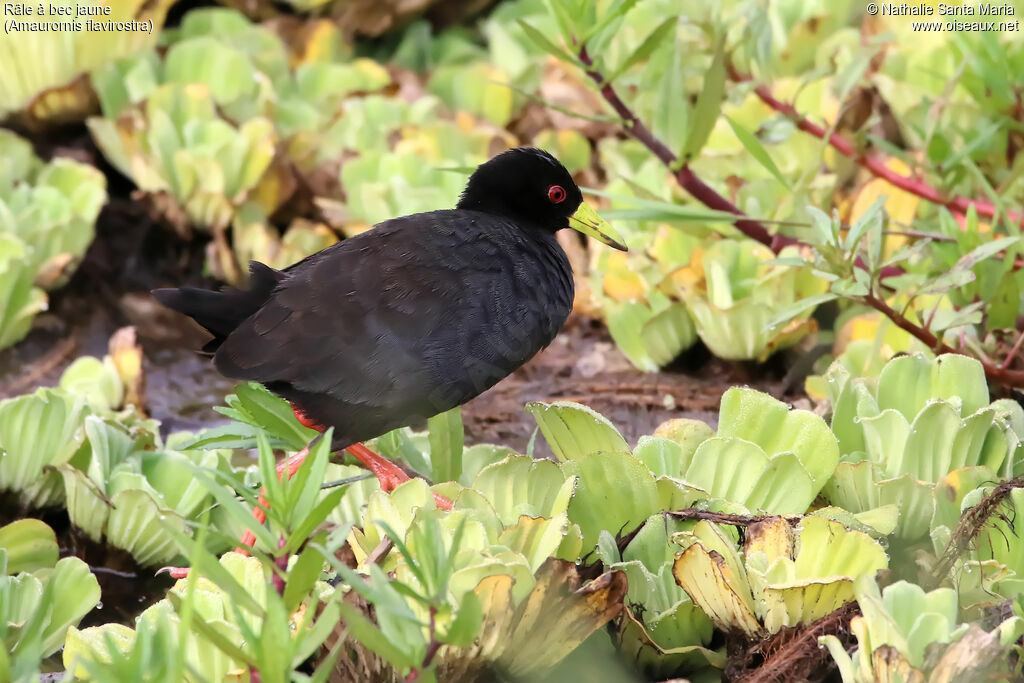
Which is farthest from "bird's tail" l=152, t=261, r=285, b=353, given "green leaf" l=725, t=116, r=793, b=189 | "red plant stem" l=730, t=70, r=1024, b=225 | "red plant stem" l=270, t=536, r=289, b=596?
"red plant stem" l=730, t=70, r=1024, b=225

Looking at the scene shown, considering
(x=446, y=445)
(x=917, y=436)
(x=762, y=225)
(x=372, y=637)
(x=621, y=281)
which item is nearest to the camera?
(x=372, y=637)

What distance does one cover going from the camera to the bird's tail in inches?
102

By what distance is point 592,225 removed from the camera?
327 cm

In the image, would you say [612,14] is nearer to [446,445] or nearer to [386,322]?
[386,322]

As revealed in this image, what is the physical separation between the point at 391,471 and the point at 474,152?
6.34 feet

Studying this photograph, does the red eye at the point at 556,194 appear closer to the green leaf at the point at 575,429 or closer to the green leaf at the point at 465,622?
the green leaf at the point at 575,429

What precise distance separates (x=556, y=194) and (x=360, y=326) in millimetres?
897

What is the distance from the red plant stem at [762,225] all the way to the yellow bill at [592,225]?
0.24 metres

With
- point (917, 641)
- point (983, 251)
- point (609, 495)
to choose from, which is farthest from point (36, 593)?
point (983, 251)

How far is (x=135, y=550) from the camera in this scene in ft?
8.99

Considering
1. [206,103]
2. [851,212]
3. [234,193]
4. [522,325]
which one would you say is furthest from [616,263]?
[206,103]

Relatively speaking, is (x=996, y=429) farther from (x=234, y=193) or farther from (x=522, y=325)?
(x=234, y=193)

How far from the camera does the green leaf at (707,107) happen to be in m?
3.17

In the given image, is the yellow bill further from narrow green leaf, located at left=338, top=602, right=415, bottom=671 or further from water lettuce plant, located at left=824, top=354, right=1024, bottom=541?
narrow green leaf, located at left=338, top=602, right=415, bottom=671
